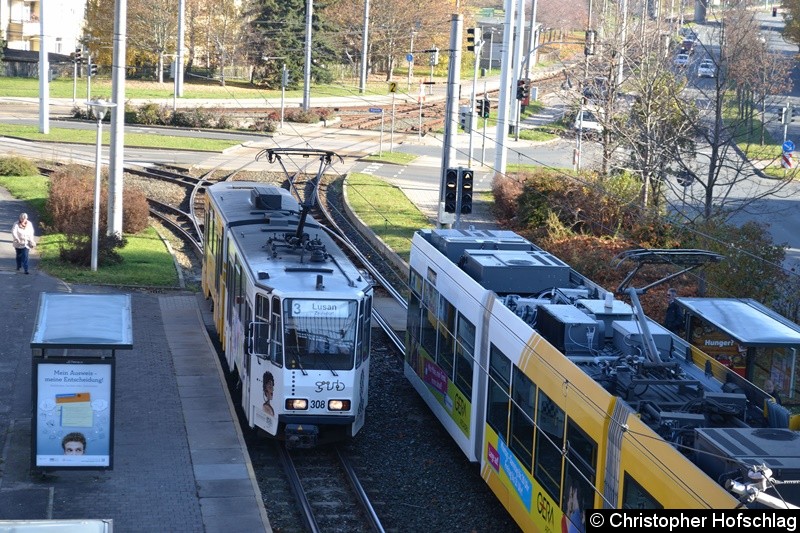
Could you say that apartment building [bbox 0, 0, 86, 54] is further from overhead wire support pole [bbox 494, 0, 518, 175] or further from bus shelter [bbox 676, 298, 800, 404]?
bus shelter [bbox 676, 298, 800, 404]

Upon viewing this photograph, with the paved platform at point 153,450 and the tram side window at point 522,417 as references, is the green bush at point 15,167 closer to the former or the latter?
the paved platform at point 153,450

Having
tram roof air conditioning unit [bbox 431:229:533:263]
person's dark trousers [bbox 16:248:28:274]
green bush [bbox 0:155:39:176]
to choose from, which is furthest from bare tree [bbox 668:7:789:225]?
green bush [bbox 0:155:39:176]

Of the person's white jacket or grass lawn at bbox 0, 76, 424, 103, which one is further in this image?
Result: grass lawn at bbox 0, 76, 424, 103

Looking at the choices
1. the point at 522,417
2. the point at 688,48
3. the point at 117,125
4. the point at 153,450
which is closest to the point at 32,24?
the point at 688,48

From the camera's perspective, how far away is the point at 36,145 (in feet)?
150

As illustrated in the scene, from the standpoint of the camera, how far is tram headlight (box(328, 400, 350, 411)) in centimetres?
1489

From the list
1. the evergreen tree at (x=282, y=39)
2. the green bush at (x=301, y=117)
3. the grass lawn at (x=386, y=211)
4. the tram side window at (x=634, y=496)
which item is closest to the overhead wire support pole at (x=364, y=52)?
the evergreen tree at (x=282, y=39)

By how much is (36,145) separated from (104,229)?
1858 cm

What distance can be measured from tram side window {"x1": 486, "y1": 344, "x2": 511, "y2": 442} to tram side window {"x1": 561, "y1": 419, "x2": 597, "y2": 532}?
2094mm

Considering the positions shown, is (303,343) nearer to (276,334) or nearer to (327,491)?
(276,334)

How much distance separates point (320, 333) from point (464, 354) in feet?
6.78

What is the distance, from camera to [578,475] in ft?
35.9

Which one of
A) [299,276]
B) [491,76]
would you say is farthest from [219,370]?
[491,76]

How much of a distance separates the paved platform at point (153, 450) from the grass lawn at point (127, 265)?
3.36 m
